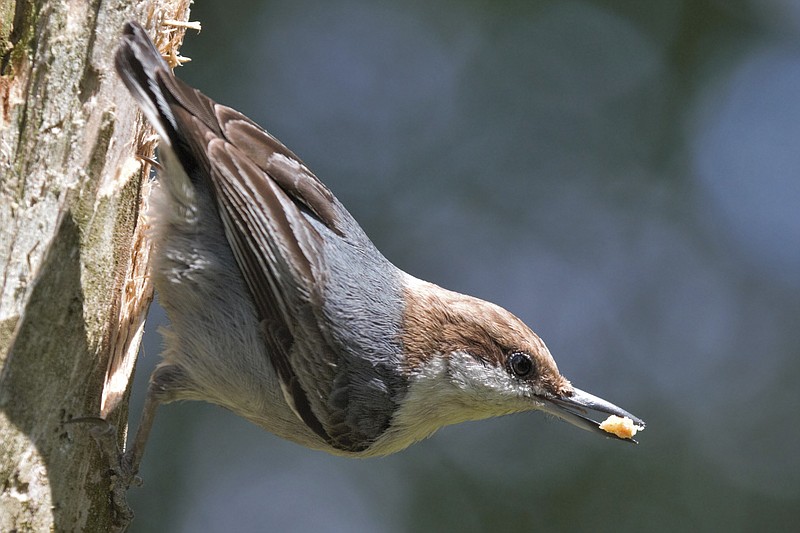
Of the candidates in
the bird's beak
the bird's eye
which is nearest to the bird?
the bird's eye

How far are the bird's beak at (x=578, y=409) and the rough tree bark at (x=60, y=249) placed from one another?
1.44 m

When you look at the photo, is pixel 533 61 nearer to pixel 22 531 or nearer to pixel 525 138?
pixel 525 138

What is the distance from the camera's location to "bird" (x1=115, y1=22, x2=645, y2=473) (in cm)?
260

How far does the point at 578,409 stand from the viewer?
3.18 m

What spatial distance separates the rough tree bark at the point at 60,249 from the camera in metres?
2.25

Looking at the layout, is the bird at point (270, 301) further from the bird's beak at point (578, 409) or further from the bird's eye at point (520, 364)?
the bird's beak at point (578, 409)

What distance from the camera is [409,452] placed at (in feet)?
22.9

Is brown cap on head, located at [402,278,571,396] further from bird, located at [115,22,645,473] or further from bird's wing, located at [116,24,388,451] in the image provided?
bird's wing, located at [116,24,388,451]

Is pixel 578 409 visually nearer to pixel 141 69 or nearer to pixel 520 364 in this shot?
pixel 520 364

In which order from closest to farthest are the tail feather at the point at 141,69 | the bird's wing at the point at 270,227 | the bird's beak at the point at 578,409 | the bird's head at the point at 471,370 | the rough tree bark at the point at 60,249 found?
the rough tree bark at the point at 60,249 < the tail feather at the point at 141,69 < the bird's wing at the point at 270,227 < the bird's head at the point at 471,370 < the bird's beak at the point at 578,409

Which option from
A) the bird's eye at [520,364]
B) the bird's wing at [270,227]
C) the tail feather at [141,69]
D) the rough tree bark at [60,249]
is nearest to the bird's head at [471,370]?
the bird's eye at [520,364]

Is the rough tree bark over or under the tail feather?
under

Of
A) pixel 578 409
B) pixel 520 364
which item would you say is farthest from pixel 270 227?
pixel 578 409

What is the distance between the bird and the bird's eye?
0.37ft
